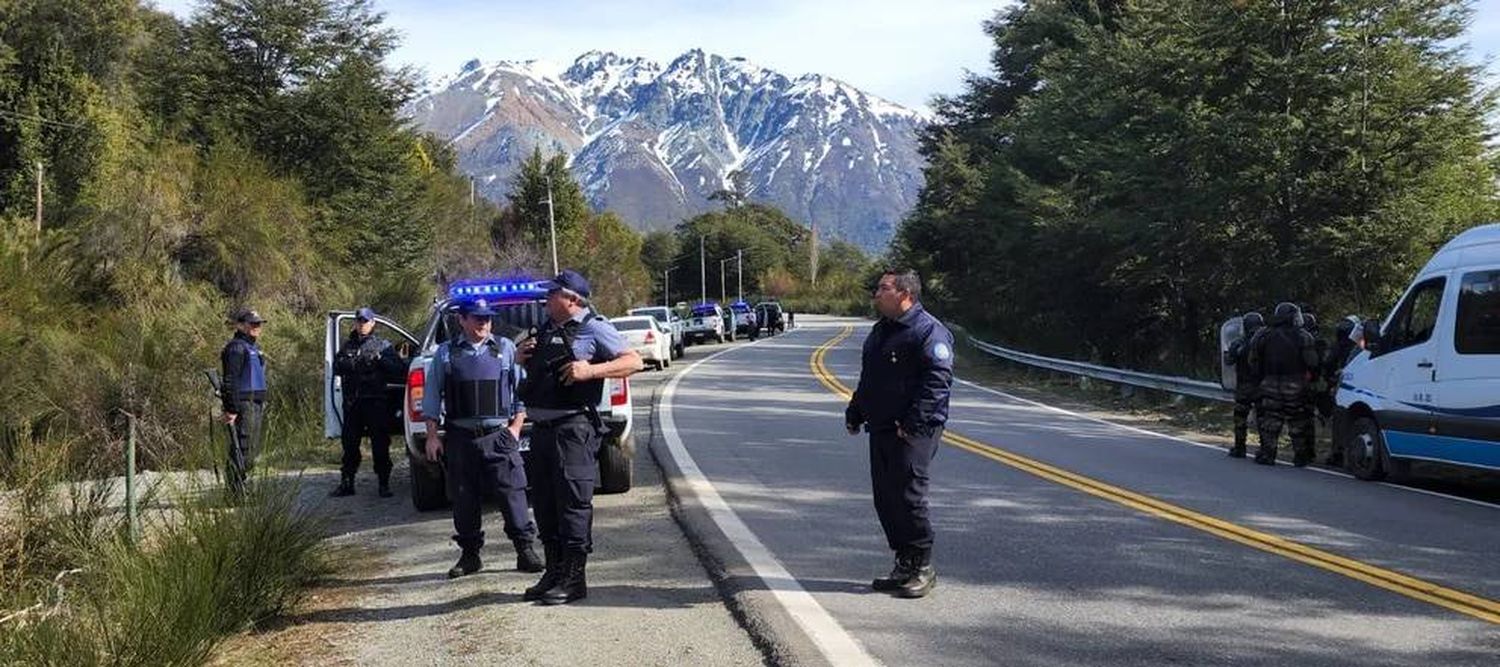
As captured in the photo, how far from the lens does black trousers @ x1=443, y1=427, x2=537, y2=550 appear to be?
7.16 metres

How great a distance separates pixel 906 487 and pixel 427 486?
486 cm

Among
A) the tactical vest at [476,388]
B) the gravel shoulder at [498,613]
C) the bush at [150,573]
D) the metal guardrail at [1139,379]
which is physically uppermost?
the tactical vest at [476,388]

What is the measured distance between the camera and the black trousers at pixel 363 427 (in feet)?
35.1

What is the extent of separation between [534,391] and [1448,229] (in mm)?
18770

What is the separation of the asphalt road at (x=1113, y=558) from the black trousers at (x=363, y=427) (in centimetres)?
277

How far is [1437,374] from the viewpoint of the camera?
10.3m

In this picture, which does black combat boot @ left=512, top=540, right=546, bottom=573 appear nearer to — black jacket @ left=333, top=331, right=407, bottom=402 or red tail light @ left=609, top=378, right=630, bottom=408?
red tail light @ left=609, top=378, right=630, bottom=408

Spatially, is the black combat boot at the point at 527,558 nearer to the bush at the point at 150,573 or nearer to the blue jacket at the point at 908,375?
the bush at the point at 150,573

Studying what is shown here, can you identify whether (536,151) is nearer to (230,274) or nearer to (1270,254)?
(230,274)

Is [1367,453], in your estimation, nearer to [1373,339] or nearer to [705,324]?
[1373,339]

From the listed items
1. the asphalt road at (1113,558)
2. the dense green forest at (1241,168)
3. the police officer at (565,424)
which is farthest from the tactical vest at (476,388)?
the dense green forest at (1241,168)

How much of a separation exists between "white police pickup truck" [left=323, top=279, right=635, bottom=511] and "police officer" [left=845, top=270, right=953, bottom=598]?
10.3ft

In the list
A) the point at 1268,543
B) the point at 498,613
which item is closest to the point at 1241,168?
the point at 1268,543

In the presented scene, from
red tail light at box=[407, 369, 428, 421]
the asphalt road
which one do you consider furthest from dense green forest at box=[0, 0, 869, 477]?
the asphalt road
